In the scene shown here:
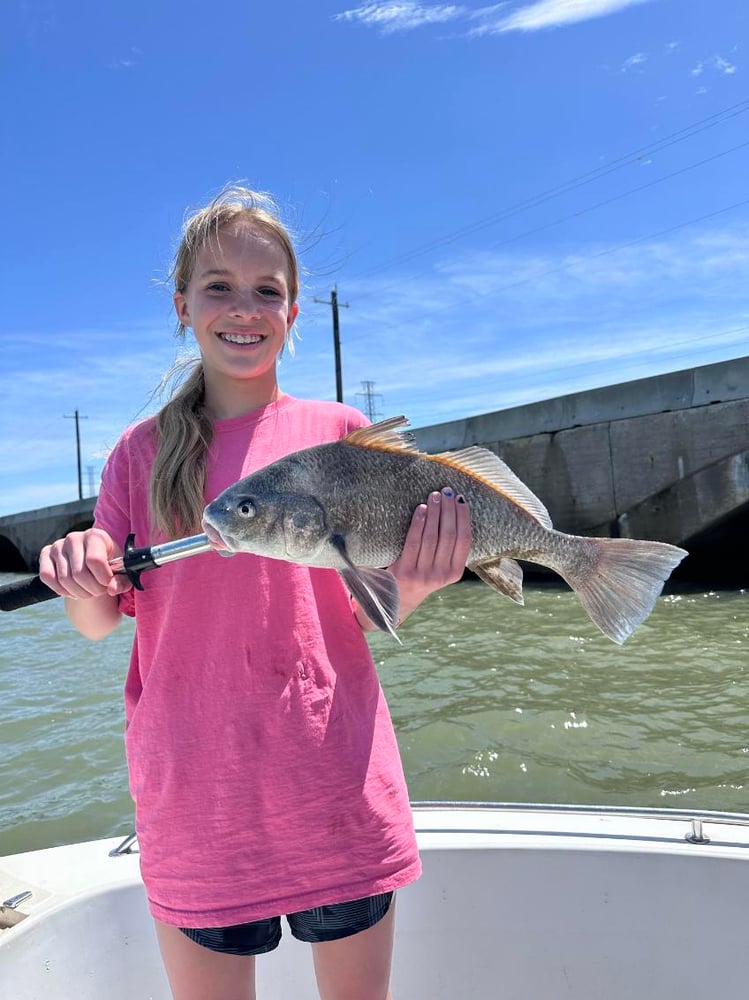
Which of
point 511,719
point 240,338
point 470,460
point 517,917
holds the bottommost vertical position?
point 511,719

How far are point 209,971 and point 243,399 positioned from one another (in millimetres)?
1397

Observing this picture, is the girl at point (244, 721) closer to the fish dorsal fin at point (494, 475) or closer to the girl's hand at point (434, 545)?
the girl's hand at point (434, 545)

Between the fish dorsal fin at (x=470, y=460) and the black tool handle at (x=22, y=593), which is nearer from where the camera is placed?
the fish dorsal fin at (x=470, y=460)

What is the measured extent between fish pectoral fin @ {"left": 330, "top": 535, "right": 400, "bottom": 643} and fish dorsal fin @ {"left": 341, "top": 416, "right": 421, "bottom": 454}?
0.82 feet

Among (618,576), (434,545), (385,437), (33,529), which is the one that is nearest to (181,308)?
(385,437)

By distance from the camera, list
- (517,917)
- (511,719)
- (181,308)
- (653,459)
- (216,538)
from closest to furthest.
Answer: (216,538), (181,308), (517,917), (511,719), (653,459)

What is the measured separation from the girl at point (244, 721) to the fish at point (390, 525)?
8 cm

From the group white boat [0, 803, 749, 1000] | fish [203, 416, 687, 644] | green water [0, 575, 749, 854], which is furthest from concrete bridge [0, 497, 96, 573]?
fish [203, 416, 687, 644]

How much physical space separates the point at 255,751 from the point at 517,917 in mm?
1584

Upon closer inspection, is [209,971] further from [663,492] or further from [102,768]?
[663,492]

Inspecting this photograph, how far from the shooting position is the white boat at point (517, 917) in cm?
248

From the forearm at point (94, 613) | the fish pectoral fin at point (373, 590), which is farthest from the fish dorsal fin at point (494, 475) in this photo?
the forearm at point (94, 613)

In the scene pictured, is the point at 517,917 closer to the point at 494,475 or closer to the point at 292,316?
the point at 494,475

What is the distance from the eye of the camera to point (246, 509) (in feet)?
5.43
